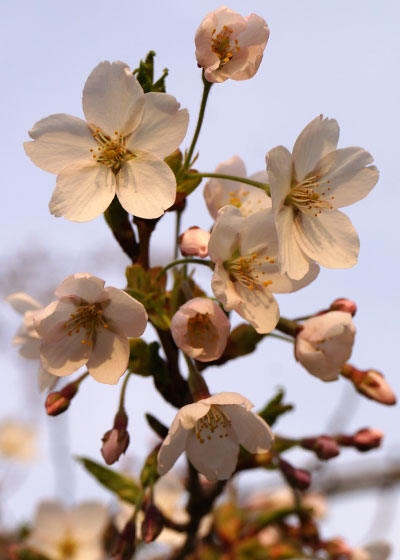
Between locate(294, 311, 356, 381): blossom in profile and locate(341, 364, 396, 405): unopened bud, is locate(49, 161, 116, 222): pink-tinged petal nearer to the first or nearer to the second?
locate(294, 311, 356, 381): blossom in profile

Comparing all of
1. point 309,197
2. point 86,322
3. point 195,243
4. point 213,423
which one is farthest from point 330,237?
point 86,322

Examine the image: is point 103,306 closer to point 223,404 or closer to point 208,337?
point 208,337

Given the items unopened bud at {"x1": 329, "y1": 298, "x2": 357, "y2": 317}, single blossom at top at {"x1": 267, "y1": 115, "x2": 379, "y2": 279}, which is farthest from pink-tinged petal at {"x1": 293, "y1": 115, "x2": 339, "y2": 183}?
unopened bud at {"x1": 329, "y1": 298, "x2": 357, "y2": 317}

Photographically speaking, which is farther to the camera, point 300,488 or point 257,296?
point 300,488

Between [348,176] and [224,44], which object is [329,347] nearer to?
[348,176]

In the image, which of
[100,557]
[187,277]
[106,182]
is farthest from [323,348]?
[100,557]

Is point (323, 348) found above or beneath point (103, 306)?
beneath

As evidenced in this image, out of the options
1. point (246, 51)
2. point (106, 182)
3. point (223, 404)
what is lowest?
point (223, 404)

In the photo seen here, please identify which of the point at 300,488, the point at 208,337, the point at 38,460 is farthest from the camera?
Result: the point at 38,460
